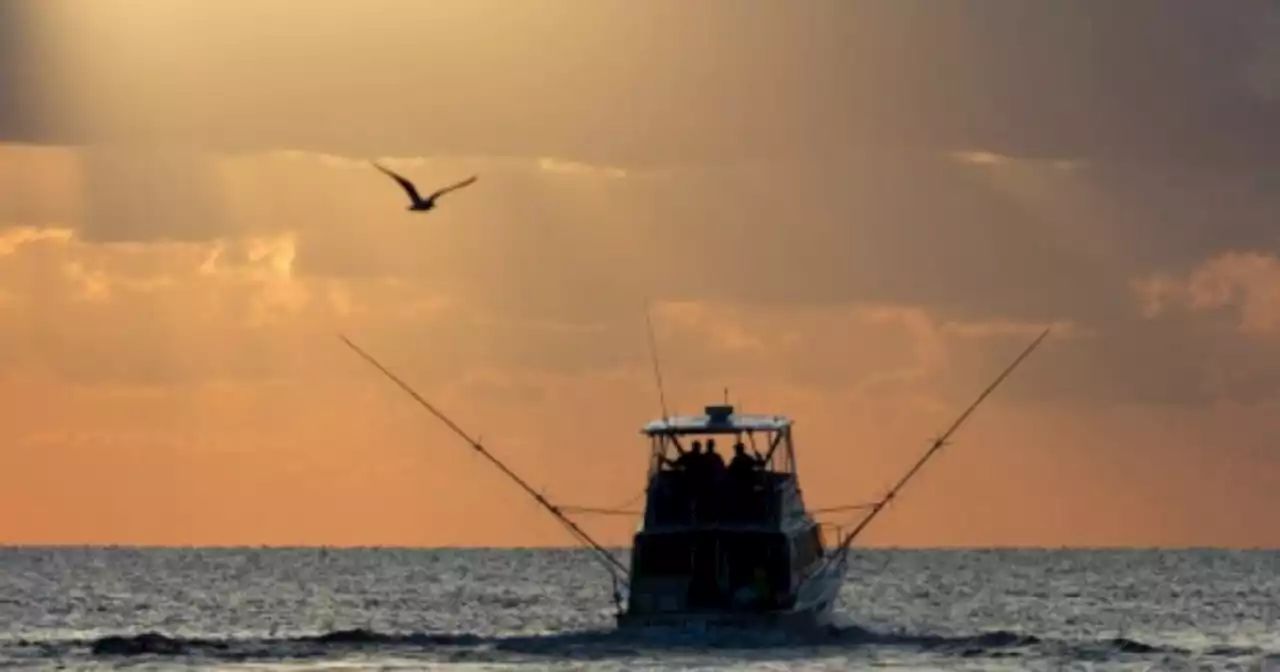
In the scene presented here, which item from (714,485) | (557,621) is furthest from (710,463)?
(557,621)

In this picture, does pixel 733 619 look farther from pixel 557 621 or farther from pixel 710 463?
pixel 557 621

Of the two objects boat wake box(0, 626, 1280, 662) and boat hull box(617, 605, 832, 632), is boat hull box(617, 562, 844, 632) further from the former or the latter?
boat wake box(0, 626, 1280, 662)

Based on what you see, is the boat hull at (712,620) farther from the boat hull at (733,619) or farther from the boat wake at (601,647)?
the boat wake at (601,647)

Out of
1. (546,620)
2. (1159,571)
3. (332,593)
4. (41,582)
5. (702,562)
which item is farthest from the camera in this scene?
(1159,571)

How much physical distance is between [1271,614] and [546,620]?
2611 cm

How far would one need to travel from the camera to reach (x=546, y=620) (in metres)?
105

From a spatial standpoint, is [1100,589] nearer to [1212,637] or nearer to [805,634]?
[1212,637]

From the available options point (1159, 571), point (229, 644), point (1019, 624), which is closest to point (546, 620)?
point (1019, 624)

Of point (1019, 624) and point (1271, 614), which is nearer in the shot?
point (1019, 624)

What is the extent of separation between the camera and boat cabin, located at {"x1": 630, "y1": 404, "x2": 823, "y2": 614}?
72938 mm

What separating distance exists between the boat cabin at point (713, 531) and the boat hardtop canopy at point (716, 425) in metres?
0.02

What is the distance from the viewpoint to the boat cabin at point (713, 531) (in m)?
72.9

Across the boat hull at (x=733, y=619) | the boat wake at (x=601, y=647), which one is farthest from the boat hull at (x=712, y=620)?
the boat wake at (x=601, y=647)

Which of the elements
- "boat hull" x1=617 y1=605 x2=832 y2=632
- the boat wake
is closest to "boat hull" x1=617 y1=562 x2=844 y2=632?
"boat hull" x1=617 y1=605 x2=832 y2=632
